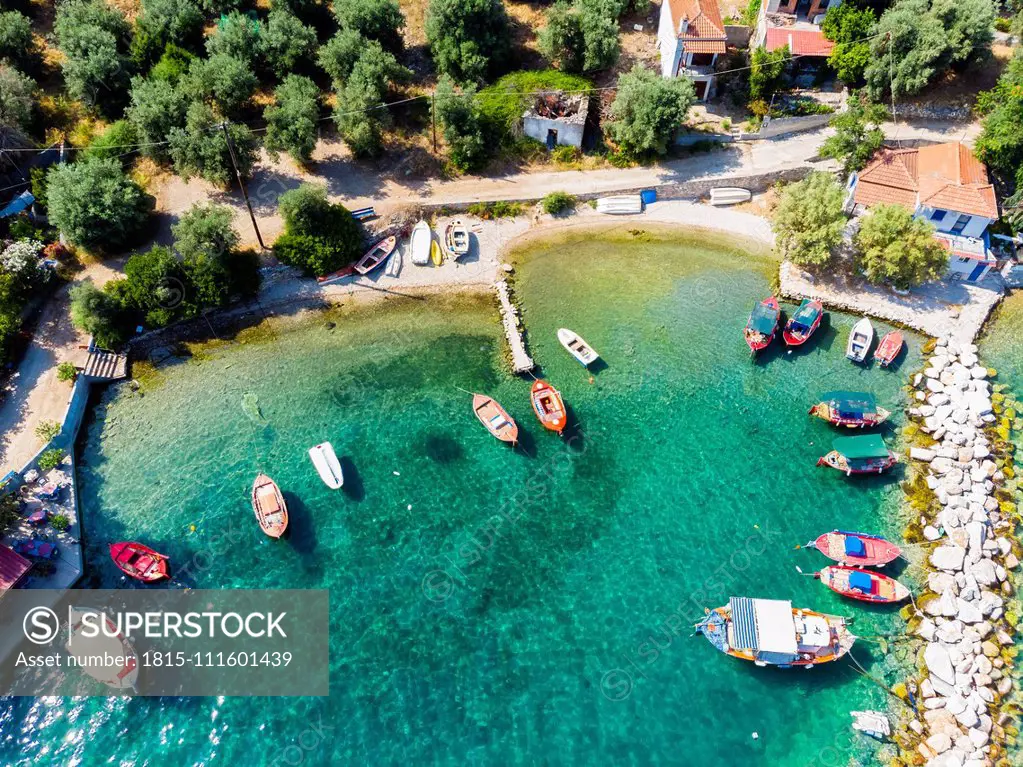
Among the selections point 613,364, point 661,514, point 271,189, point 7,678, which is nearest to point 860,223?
point 613,364

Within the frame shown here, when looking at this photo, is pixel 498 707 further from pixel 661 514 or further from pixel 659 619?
pixel 661 514

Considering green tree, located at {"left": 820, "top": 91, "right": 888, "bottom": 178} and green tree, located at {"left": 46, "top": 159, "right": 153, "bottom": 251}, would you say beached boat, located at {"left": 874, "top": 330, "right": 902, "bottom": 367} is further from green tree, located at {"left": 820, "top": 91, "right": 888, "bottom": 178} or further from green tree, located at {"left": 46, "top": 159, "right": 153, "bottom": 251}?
green tree, located at {"left": 46, "top": 159, "right": 153, "bottom": 251}

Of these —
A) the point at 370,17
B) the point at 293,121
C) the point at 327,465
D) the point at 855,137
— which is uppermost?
the point at 370,17

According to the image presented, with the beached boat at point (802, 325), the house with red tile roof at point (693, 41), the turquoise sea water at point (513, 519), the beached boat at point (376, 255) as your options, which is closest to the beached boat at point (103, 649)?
the turquoise sea water at point (513, 519)

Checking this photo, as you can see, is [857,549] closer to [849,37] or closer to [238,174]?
[849,37]

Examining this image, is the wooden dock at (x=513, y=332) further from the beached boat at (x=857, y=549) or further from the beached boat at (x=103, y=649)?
the beached boat at (x=103, y=649)

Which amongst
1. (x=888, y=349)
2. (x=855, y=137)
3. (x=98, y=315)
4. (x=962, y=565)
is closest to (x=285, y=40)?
(x=98, y=315)
